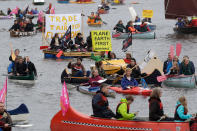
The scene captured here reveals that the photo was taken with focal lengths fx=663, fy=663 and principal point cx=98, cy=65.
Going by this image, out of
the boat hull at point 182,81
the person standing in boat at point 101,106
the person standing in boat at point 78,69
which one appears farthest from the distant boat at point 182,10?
the person standing in boat at point 101,106

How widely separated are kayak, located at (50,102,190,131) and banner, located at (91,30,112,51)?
20.1 meters

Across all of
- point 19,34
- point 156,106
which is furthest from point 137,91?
point 19,34

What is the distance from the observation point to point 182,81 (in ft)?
111

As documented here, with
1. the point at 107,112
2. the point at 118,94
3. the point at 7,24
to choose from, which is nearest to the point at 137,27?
the point at 7,24

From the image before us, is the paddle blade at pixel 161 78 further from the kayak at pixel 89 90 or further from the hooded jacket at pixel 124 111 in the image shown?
the hooded jacket at pixel 124 111

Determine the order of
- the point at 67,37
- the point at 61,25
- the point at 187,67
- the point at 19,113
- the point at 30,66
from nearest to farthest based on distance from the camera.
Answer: the point at 19,113
the point at 187,67
the point at 30,66
the point at 67,37
the point at 61,25

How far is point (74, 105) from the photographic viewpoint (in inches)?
1238

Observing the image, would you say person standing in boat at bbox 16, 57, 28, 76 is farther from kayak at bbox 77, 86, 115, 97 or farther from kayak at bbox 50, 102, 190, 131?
kayak at bbox 50, 102, 190, 131

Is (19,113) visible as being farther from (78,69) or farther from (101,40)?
(101,40)

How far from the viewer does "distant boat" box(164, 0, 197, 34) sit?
62125mm

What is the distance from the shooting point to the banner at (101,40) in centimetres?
4319

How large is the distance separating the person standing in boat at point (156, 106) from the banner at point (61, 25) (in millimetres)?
26051

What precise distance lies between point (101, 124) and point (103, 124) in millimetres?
83

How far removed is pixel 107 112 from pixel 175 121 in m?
2.37
